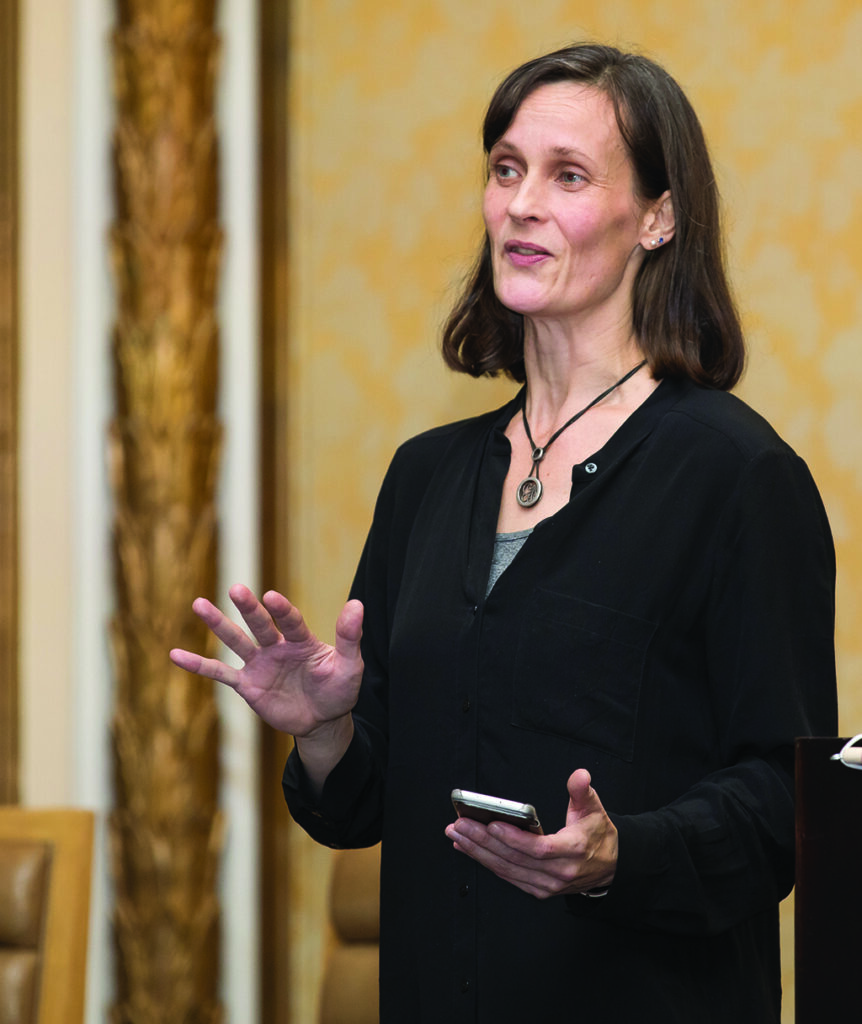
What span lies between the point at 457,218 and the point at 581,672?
1.64 metres

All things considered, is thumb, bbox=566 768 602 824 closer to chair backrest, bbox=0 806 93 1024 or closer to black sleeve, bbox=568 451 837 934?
black sleeve, bbox=568 451 837 934

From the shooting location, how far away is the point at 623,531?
1.51 meters

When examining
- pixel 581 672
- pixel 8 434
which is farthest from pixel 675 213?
pixel 8 434

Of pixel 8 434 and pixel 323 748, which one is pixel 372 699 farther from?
pixel 8 434

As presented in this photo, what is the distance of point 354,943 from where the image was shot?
2107 mm

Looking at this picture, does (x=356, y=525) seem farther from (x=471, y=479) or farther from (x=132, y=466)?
(x=471, y=479)

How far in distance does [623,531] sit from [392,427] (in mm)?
1499

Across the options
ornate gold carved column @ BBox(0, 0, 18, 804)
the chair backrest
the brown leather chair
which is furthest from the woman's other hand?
ornate gold carved column @ BBox(0, 0, 18, 804)

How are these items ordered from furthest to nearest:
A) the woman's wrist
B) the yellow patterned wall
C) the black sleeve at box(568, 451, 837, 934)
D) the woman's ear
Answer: the yellow patterned wall → the woman's ear → the woman's wrist → the black sleeve at box(568, 451, 837, 934)

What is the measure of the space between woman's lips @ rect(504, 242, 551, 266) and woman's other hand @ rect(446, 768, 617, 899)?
68cm

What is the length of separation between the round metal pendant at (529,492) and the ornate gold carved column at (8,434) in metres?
1.69

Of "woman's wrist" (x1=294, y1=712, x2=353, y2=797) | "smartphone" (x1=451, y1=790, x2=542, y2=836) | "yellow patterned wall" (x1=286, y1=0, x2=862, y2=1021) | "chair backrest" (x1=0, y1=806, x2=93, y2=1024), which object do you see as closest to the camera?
"smartphone" (x1=451, y1=790, x2=542, y2=836)

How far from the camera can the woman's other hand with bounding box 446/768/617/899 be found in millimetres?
1174

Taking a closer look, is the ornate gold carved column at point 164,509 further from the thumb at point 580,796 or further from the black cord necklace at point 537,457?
the thumb at point 580,796
